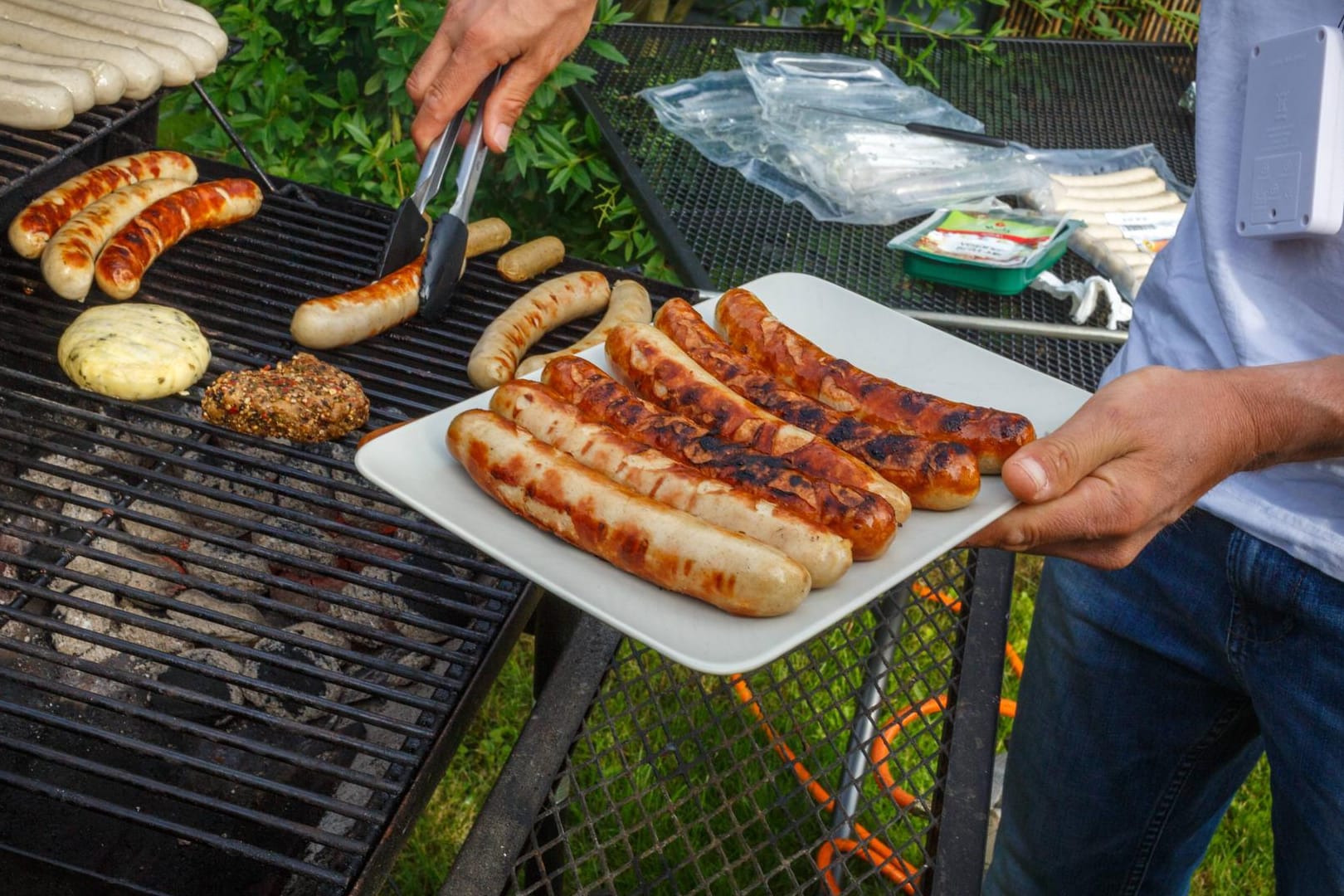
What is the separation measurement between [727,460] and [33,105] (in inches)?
106

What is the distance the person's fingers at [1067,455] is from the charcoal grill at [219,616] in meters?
1.17

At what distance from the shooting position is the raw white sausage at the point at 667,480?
6.28 ft

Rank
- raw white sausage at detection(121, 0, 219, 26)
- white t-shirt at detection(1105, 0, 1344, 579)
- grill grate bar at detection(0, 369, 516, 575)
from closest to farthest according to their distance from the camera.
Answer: white t-shirt at detection(1105, 0, 1344, 579)
grill grate bar at detection(0, 369, 516, 575)
raw white sausage at detection(121, 0, 219, 26)

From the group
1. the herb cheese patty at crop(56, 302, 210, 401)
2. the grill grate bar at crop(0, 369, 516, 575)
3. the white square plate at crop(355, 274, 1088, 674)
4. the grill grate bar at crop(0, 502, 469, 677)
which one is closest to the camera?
the white square plate at crop(355, 274, 1088, 674)

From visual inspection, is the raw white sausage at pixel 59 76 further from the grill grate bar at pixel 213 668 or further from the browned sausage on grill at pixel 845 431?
the browned sausage on grill at pixel 845 431

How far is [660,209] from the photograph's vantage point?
448cm

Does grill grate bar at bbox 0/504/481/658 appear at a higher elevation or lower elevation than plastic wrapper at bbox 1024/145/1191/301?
higher

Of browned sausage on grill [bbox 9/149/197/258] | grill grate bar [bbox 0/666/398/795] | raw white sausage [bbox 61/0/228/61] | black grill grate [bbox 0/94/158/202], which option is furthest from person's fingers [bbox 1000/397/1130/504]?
raw white sausage [bbox 61/0/228/61]

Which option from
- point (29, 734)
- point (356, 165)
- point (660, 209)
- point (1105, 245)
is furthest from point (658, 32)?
point (29, 734)

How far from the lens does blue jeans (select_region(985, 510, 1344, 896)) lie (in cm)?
230

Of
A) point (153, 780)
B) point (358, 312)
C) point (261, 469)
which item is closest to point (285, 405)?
point (261, 469)

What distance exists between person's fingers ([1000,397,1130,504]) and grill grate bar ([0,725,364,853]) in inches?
52.3

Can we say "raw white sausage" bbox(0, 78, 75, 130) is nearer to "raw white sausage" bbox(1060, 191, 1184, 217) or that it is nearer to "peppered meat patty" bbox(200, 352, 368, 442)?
"peppered meat patty" bbox(200, 352, 368, 442)

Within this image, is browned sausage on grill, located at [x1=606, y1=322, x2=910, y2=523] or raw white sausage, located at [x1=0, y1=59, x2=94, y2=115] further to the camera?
raw white sausage, located at [x1=0, y1=59, x2=94, y2=115]
